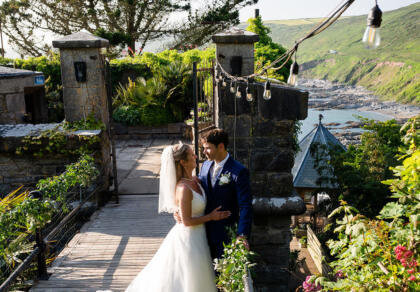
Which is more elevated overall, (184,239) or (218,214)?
(218,214)

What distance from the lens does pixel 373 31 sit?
1.79 m

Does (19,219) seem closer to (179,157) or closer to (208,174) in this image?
(179,157)

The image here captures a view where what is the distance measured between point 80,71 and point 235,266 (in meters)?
4.46

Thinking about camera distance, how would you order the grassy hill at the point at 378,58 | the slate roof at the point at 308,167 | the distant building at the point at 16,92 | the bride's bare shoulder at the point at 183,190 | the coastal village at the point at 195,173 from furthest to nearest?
the grassy hill at the point at 378,58 → the slate roof at the point at 308,167 → the distant building at the point at 16,92 → the bride's bare shoulder at the point at 183,190 → the coastal village at the point at 195,173

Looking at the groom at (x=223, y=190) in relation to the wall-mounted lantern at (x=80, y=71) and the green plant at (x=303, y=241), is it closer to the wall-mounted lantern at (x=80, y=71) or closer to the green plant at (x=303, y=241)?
the wall-mounted lantern at (x=80, y=71)

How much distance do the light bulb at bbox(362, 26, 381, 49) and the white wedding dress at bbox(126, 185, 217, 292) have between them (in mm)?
2099

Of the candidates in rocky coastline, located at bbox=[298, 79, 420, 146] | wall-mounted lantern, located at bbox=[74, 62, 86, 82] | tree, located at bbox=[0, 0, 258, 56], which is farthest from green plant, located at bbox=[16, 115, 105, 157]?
rocky coastline, located at bbox=[298, 79, 420, 146]

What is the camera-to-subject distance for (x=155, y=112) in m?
11.4

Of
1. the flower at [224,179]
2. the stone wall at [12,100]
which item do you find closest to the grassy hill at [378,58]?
the stone wall at [12,100]

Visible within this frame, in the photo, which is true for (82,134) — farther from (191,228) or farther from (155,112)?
(155,112)

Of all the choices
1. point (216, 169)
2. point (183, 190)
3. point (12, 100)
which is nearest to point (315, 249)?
point (216, 169)

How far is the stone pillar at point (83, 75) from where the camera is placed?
6.16 meters

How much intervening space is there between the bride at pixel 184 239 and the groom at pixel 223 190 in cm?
8

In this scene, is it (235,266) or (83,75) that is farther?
(83,75)
